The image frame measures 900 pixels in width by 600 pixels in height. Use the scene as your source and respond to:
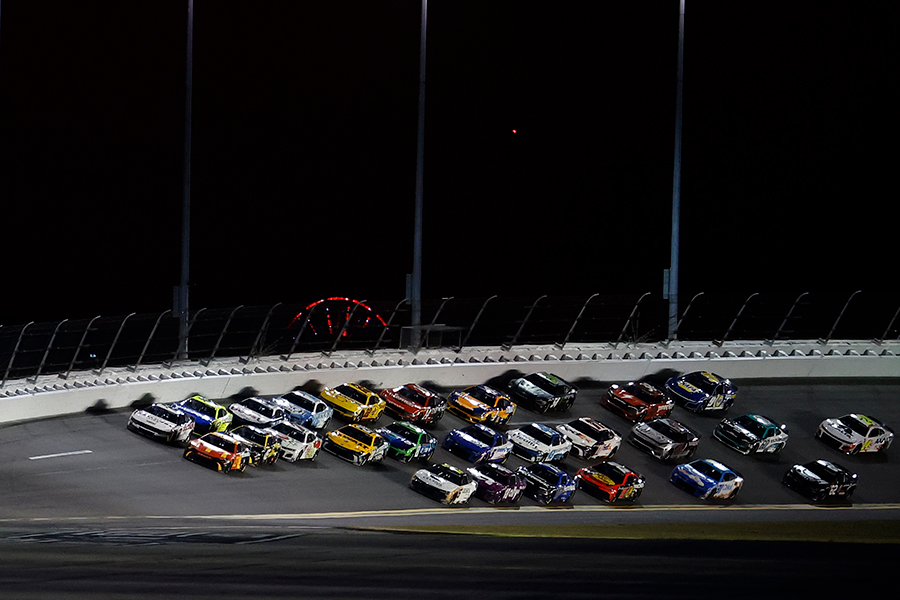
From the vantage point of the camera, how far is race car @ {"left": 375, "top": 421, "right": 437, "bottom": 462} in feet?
89.6

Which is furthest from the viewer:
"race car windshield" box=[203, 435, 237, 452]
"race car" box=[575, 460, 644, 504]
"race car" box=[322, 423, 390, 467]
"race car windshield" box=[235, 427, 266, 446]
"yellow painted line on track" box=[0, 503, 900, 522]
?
"race car" box=[322, 423, 390, 467]

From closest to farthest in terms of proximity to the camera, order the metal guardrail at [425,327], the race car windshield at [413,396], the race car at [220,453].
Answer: the race car at [220,453]
the metal guardrail at [425,327]
the race car windshield at [413,396]

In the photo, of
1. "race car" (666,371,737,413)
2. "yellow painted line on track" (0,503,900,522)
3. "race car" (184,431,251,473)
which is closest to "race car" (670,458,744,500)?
"yellow painted line on track" (0,503,900,522)

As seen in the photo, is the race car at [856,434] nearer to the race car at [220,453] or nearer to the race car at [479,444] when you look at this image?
the race car at [479,444]

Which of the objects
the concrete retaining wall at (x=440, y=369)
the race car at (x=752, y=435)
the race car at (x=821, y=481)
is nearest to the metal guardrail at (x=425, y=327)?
the concrete retaining wall at (x=440, y=369)

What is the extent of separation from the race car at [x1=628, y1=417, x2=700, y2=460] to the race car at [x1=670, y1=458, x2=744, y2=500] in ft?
3.52

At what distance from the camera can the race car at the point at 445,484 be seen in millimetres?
24977

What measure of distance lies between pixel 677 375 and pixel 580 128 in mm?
28177

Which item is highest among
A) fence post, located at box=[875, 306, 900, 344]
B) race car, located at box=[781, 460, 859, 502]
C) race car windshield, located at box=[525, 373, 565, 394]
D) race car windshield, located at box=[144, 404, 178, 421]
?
fence post, located at box=[875, 306, 900, 344]

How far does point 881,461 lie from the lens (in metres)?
30.9

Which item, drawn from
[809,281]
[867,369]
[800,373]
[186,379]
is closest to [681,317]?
[800,373]

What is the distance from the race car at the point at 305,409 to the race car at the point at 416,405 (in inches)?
72.2

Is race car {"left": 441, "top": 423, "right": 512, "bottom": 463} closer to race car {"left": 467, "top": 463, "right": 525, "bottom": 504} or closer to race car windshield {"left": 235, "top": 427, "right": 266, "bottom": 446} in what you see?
race car {"left": 467, "top": 463, "right": 525, "bottom": 504}

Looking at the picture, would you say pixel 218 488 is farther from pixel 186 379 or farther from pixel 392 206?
pixel 392 206
